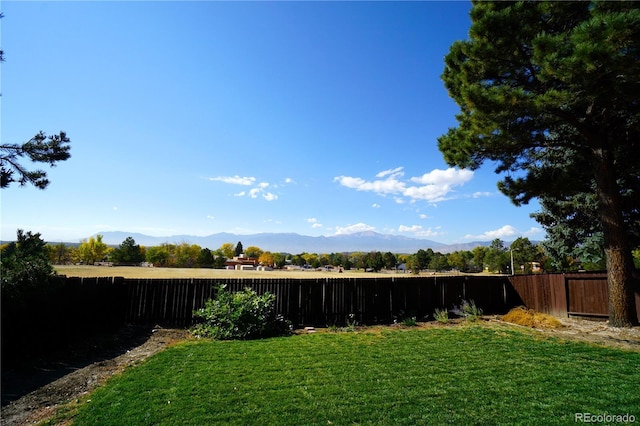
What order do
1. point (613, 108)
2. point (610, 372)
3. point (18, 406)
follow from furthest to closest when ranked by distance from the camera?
point (613, 108), point (610, 372), point (18, 406)

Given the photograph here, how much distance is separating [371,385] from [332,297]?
6670 mm

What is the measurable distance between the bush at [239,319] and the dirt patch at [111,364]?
0.70 meters

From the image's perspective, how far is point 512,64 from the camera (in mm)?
10109

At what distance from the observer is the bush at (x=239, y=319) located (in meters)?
8.68

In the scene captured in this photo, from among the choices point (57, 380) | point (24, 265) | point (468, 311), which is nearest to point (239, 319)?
point (57, 380)

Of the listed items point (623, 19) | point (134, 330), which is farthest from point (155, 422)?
point (623, 19)

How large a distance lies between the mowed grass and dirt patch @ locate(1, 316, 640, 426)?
1.67 ft

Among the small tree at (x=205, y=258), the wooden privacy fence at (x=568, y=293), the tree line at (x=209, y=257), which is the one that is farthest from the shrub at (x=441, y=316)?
the small tree at (x=205, y=258)

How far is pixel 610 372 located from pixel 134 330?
10938mm

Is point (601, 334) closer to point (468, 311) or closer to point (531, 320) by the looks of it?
point (531, 320)

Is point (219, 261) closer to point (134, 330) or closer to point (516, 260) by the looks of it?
point (516, 260)

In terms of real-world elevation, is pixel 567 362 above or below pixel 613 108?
below

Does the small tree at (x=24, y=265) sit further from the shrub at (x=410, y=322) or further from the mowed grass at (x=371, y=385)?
the shrub at (x=410, y=322)

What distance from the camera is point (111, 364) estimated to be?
6254 millimetres
